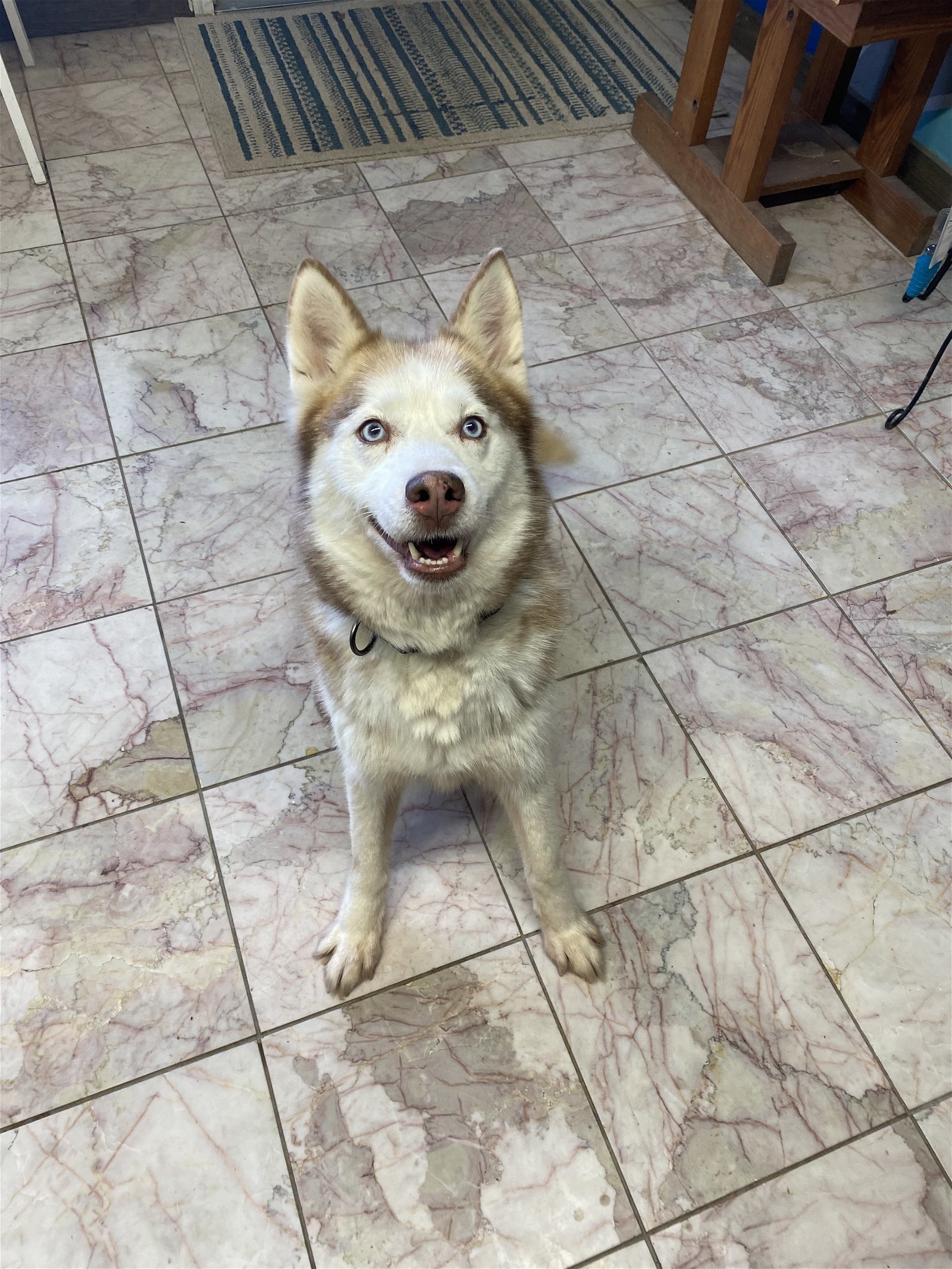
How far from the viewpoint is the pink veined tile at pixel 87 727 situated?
84.8 inches

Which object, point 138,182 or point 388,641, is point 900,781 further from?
point 138,182

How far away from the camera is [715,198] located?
3.59m

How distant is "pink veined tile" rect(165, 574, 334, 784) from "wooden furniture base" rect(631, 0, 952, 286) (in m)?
2.42

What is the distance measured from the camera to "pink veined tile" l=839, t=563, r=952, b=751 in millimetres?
2359

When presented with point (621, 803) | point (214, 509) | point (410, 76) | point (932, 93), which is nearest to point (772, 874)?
point (621, 803)

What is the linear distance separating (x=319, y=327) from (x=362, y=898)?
121cm

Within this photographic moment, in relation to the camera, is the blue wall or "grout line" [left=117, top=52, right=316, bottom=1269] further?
the blue wall

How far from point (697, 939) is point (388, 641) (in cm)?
101

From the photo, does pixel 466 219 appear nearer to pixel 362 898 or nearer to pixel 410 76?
pixel 410 76

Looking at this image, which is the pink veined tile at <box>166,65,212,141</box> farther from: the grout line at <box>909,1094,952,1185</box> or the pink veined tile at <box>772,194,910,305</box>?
the grout line at <box>909,1094,952,1185</box>

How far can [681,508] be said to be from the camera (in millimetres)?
2764

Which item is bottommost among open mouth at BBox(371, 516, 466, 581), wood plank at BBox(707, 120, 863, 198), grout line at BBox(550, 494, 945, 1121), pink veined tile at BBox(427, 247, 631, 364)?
grout line at BBox(550, 494, 945, 1121)

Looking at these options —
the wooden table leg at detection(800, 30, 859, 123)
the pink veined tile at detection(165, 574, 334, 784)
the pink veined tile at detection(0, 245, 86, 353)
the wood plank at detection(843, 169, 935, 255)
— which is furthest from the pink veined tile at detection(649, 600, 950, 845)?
the wooden table leg at detection(800, 30, 859, 123)

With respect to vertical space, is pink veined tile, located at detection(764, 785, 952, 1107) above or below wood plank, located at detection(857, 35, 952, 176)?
below
